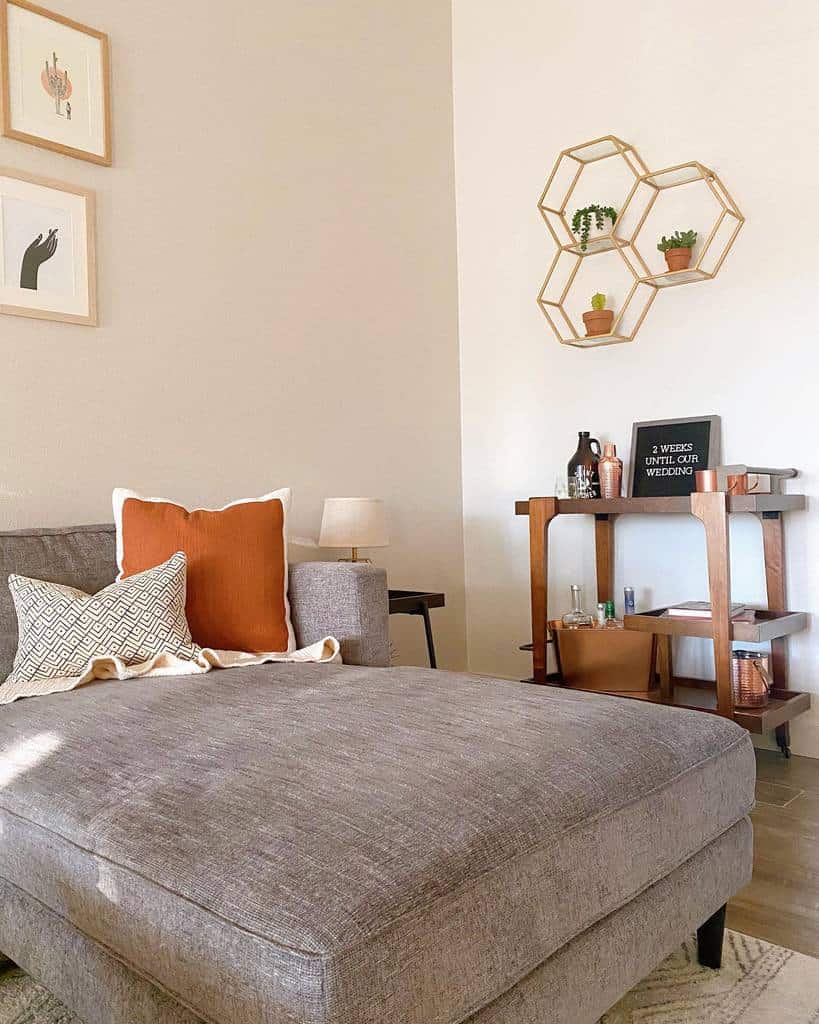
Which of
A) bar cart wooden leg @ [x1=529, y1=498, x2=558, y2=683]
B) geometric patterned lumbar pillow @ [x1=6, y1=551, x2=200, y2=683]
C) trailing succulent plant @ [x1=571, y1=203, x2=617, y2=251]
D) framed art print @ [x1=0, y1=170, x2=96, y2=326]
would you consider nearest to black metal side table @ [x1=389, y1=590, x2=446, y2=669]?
bar cart wooden leg @ [x1=529, y1=498, x2=558, y2=683]

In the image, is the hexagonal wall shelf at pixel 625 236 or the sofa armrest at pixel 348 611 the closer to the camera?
the sofa armrest at pixel 348 611

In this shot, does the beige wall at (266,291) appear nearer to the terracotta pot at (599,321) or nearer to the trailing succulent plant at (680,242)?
the terracotta pot at (599,321)

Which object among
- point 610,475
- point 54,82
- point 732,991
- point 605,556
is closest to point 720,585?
point 610,475

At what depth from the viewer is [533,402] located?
3600 mm

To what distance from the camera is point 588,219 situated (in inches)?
129

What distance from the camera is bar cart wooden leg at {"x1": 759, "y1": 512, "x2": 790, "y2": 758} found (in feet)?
9.29

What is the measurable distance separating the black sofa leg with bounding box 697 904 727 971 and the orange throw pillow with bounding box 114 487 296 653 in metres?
1.14

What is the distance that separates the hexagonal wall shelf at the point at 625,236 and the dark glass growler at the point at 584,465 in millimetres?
422

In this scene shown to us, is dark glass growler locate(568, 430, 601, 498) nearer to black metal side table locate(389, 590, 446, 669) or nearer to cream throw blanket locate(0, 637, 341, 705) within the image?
black metal side table locate(389, 590, 446, 669)

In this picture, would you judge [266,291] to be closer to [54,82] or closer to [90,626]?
[54,82]

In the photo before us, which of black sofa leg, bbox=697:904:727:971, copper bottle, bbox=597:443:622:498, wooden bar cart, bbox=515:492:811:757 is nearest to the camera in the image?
black sofa leg, bbox=697:904:727:971

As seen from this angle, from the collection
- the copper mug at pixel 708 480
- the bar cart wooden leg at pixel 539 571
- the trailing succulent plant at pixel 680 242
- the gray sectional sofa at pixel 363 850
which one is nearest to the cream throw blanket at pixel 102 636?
the gray sectional sofa at pixel 363 850

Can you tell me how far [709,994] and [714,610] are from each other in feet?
4.22

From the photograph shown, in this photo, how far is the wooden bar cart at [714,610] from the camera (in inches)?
100
